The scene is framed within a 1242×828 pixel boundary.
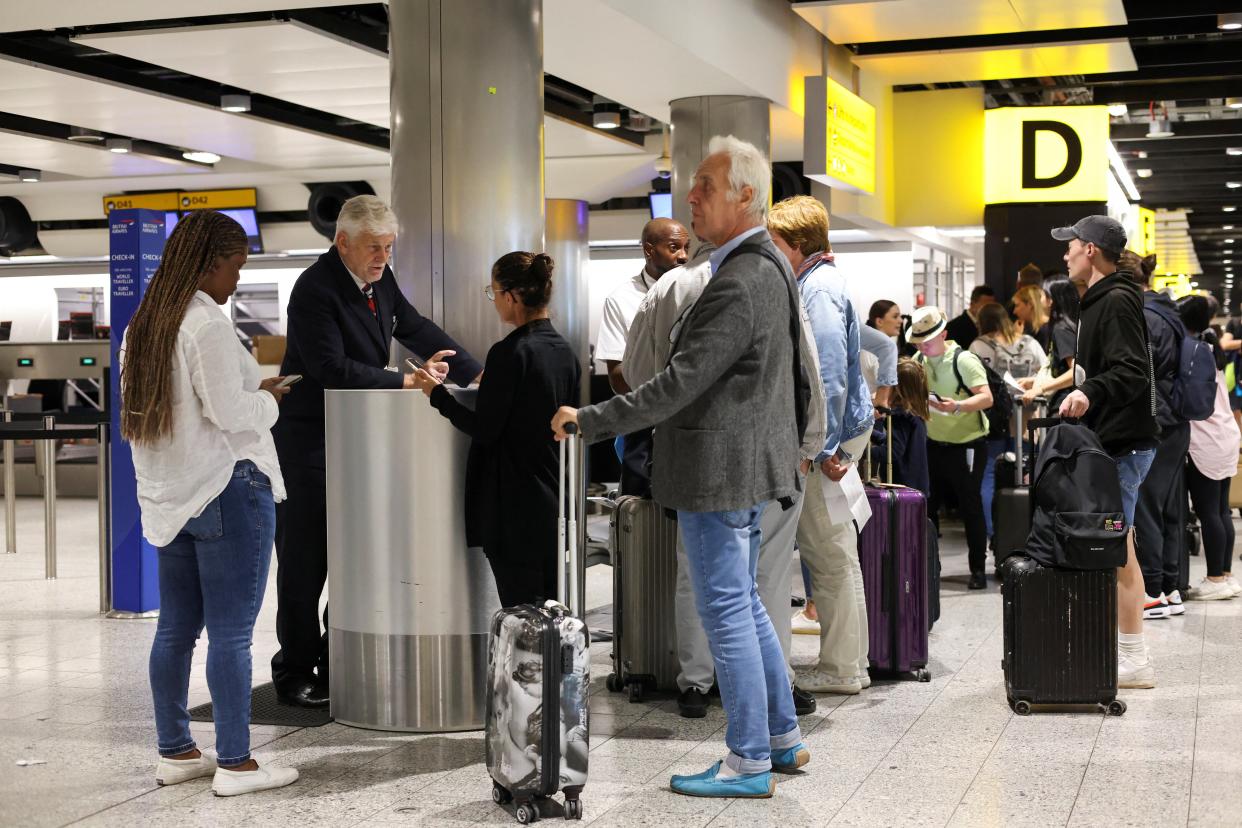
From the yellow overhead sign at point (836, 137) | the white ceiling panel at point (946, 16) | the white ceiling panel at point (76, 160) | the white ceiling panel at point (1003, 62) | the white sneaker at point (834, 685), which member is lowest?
the white sneaker at point (834, 685)

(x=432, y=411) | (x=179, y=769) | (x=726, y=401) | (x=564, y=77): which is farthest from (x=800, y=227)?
(x=564, y=77)

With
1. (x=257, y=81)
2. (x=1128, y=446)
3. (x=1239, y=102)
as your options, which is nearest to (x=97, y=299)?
(x=257, y=81)

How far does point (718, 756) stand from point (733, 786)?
44 centimetres

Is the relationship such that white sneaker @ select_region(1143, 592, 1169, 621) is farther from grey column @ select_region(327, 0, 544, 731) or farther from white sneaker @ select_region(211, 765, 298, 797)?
white sneaker @ select_region(211, 765, 298, 797)

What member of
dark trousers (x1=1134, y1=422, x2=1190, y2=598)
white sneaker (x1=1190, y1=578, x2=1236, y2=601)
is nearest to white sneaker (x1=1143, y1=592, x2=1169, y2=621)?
dark trousers (x1=1134, y1=422, x2=1190, y2=598)

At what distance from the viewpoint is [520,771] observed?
3.38 meters

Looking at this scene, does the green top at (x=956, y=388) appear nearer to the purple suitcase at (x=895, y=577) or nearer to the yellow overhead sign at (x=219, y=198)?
the purple suitcase at (x=895, y=577)

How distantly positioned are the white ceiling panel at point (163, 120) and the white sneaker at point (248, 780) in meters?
6.57

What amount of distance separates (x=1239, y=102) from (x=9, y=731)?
13.1 m

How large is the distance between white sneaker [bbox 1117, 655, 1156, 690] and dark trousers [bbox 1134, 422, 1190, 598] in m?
1.42

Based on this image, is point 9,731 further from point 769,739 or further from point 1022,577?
point 1022,577

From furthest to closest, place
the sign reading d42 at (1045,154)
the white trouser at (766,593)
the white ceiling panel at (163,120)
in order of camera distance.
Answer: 1. the sign reading d42 at (1045,154)
2. the white ceiling panel at (163,120)
3. the white trouser at (766,593)

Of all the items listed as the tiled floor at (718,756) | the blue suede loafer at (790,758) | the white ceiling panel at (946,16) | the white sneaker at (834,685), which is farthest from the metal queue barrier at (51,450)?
the white ceiling panel at (946,16)

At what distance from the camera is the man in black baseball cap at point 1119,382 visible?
4.62 metres
